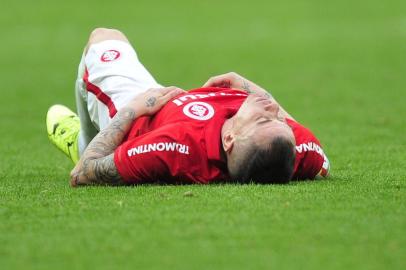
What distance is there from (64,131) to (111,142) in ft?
6.43

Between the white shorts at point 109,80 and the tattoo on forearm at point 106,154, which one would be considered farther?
the white shorts at point 109,80

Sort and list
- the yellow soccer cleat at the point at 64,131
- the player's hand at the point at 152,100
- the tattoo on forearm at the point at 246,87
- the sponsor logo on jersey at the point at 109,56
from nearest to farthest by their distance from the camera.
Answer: the player's hand at the point at 152,100
the tattoo on forearm at the point at 246,87
the sponsor logo on jersey at the point at 109,56
the yellow soccer cleat at the point at 64,131

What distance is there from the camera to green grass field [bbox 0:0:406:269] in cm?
613

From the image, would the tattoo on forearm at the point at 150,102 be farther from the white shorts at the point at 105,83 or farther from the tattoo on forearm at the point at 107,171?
the tattoo on forearm at the point at 107,171

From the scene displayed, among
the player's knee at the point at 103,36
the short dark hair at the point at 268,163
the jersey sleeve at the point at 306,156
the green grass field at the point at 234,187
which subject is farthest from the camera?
the player's knee at the point at 103,36

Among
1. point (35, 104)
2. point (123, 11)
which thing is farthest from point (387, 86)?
point (123, 11)

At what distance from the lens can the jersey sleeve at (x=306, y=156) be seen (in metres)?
8.20

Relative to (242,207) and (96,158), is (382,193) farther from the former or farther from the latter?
(96,158)

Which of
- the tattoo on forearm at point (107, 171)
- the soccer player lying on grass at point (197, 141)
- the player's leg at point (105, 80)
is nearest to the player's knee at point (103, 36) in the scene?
the player's leg at point (105, 80)

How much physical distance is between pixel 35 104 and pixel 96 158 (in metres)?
8.77

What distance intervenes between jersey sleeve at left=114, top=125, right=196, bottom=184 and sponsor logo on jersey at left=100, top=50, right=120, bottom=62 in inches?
62.8

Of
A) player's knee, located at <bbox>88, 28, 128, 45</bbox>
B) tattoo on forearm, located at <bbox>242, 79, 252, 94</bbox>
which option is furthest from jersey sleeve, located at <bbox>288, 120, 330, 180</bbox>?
player's knee, located at <bbox>88, 28, 128, 45</bbox>

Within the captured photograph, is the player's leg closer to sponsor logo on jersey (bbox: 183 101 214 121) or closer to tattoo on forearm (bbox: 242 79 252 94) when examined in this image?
tattoo on forearm (bbox: 242 79 252 94)

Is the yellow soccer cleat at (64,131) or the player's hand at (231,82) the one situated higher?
the player's hand at (231,82)
